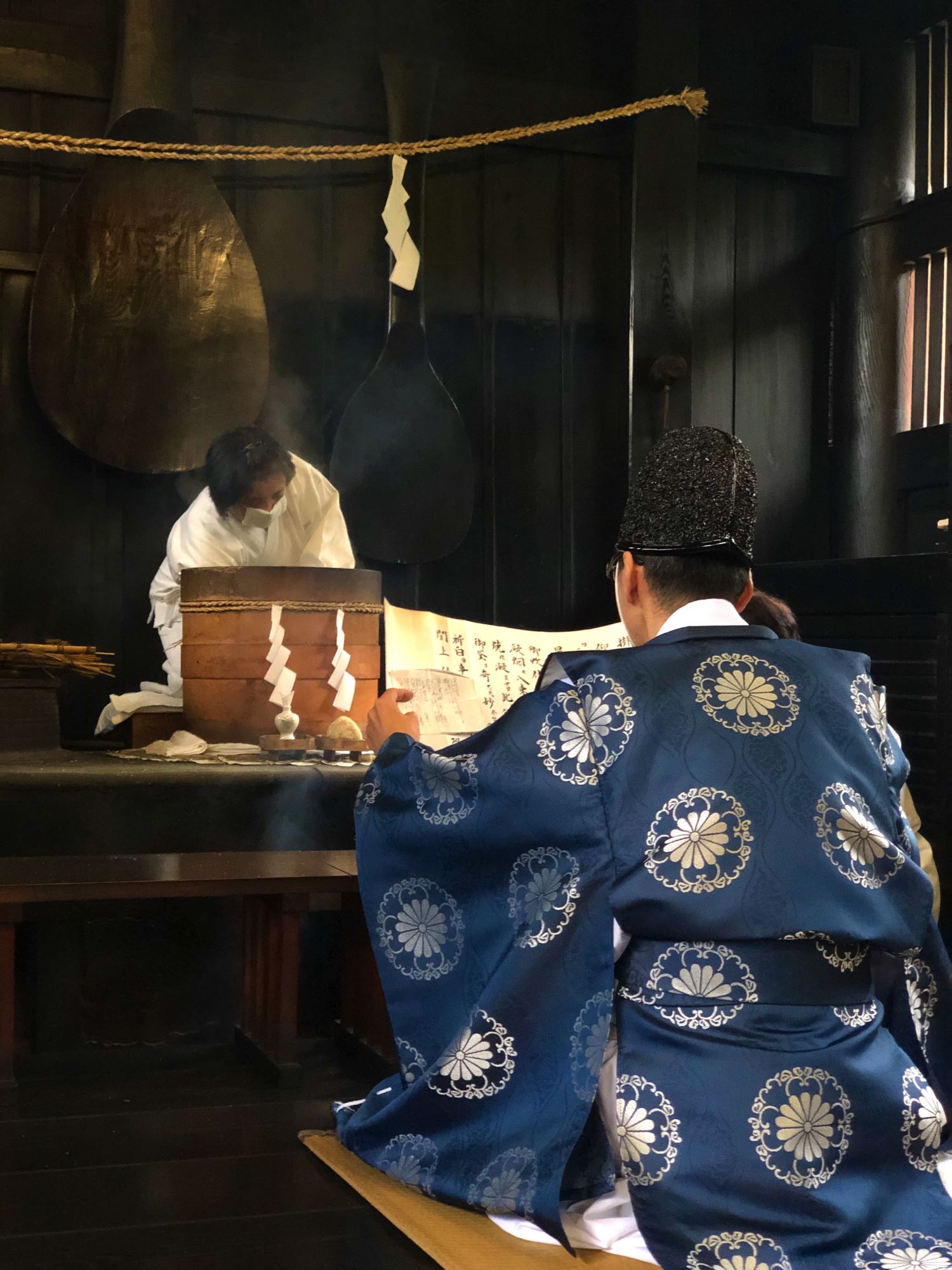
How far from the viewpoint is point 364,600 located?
4.25 m

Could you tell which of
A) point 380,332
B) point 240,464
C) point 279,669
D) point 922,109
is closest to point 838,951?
point 279,669

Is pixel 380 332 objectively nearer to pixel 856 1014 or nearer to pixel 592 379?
pixel 592 379

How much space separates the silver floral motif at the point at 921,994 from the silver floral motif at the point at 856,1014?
171 millimetres

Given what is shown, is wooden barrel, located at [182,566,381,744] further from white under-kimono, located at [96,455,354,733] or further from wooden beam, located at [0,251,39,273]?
wooden beam, located at [0,251,39,273]

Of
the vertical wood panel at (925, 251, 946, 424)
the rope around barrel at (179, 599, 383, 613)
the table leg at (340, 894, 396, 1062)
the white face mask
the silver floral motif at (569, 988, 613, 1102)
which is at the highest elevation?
the vertical wood panel at (925, 251, 946, 424)

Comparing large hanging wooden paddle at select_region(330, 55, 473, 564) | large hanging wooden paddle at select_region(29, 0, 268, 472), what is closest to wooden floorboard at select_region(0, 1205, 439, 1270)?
large hanging wooden paddle at select_region(29, 0, 268, 472)

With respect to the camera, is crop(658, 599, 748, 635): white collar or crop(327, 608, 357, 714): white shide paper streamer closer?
crop(658, 599, 748, 635): white collar

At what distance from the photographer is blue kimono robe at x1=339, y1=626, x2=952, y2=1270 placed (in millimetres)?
1767

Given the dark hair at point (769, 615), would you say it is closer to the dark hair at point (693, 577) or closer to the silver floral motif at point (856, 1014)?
the dark hair at point (693, 577)

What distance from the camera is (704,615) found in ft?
6.31

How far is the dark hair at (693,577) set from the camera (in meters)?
1.95

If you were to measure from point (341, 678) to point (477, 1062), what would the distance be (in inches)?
90.2

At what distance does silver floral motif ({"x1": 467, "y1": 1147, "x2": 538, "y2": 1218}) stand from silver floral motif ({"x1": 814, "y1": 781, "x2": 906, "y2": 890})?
594mm

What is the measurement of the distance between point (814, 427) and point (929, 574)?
6.66ft
